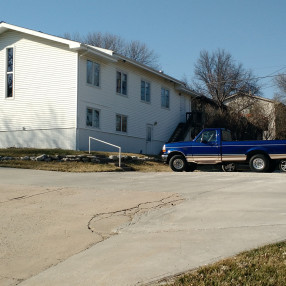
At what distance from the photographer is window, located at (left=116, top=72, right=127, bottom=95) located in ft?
86.2

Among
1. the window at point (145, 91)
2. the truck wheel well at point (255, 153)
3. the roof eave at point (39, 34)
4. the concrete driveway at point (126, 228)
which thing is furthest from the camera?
the window at point (145, 91)

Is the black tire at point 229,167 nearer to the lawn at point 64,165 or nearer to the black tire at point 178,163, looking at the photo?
the black tire at point 178,163

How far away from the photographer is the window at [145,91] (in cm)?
2883

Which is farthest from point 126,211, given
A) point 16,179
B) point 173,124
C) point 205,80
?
point 205,80

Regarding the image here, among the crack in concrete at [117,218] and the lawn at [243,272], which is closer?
the lawn at [243,272]

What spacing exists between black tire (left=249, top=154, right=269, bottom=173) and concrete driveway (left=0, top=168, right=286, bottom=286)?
493 centimetres

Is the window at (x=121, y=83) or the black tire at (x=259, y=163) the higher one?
the window at (x=121, y=83)

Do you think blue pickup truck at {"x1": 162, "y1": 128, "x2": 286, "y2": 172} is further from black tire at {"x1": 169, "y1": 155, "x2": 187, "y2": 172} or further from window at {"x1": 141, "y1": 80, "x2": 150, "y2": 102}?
window at {"x1": 141, "y1": 80, "x2": 150, "y2": 102}

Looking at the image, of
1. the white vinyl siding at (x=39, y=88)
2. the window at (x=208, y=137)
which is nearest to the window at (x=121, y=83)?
the white vinyl siding at (x=39, y=88)

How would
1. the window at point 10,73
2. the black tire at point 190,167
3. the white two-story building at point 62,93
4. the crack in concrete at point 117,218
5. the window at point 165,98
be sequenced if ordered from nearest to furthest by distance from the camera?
the crack in concrete at point 117,218 → the black tire at point 190,167 → the white two-story building at point 62,93 → the window at point 10,73 → the window at point 165,98

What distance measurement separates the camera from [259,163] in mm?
16688

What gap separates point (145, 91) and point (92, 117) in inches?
251

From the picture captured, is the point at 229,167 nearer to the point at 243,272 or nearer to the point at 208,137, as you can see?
the point at 208,137

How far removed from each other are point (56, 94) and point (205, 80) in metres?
35.1
